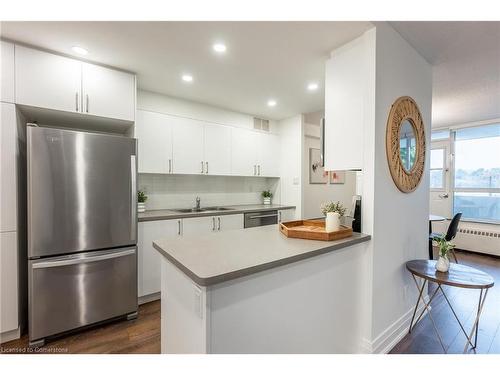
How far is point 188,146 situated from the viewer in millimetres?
3270

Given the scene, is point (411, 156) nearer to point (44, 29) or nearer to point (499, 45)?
point (499, 45)

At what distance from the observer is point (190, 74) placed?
2.50m

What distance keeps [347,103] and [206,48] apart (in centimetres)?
128

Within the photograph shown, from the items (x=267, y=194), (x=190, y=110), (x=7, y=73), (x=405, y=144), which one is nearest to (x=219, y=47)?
(x=190, y=110)

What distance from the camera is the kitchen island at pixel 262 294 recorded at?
3.46ft

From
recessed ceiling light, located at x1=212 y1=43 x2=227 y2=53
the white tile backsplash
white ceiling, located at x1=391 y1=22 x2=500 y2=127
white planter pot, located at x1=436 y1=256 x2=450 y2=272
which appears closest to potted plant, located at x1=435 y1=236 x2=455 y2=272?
white planter pot, located at x1=436 y1=256 x2=450 y2=272

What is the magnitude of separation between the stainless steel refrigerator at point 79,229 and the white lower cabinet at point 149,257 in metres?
0.24

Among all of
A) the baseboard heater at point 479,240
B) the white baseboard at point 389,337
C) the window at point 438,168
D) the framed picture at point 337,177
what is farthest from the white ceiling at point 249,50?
the baseboard heater at point 479,240

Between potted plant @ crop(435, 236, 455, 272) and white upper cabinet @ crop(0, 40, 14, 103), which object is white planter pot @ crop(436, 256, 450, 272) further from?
white upper cabinet @ crop(0, 40, 14, 103)

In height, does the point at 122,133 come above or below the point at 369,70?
below

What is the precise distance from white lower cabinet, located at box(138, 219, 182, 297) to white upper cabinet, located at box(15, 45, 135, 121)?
1172mm

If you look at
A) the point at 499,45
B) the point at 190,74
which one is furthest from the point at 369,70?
the point at 190,74

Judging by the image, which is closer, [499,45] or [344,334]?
[344,334]
